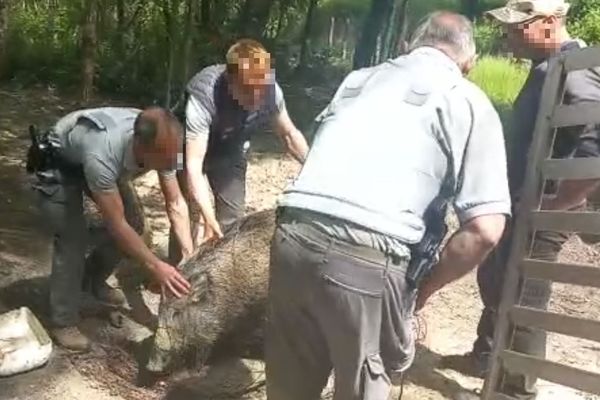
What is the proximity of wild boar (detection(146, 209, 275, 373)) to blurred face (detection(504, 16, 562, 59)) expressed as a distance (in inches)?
58.4

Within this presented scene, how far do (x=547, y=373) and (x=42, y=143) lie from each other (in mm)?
2679

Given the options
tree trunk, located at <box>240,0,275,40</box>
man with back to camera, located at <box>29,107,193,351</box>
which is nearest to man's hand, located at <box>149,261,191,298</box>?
man with back to camera, located at <box>29,107,193,351</box>

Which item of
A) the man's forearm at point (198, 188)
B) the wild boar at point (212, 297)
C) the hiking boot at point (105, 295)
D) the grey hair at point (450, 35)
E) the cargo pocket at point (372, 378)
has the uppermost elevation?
the grey hair at point (450, 35)

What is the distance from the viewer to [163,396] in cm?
461

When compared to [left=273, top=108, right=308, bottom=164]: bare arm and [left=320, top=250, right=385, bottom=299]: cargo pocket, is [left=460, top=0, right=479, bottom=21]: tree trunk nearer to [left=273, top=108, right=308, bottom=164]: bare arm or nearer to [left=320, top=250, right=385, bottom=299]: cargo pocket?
[left=273, top=108, right=308, bottom=164]: bare arm

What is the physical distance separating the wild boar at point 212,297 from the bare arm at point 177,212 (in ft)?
0.42

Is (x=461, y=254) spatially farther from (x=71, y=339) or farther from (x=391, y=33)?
(x=391, y=33)

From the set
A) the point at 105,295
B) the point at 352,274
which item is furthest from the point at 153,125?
the point at 105,295

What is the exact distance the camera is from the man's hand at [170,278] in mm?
4246

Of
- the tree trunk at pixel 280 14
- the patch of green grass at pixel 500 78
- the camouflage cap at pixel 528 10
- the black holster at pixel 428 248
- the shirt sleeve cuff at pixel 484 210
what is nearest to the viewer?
→ the shirt sleeve cuff at pixel 484 210

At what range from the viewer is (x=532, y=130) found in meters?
4.50

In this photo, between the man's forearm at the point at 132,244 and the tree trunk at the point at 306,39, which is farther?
the tree trunk at the point at 306,39

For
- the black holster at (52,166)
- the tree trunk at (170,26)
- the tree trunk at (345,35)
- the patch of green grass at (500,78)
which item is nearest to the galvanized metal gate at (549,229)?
the black holster at (52,166)

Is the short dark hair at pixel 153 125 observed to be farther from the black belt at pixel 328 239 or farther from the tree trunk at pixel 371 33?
the tree trunk at pixel 371 33
